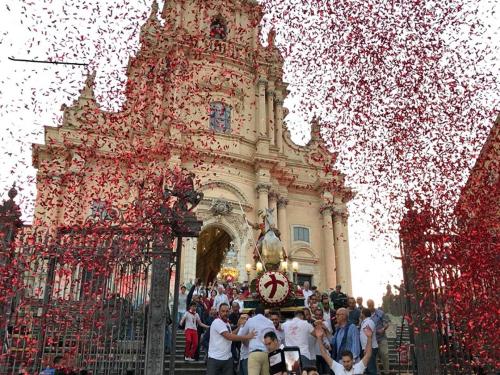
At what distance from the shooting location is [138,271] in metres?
9.12

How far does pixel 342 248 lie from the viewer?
114 feet

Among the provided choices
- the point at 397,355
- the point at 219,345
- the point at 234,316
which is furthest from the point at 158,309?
the point at 397,355

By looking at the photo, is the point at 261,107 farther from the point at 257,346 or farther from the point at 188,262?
the point at 257,346

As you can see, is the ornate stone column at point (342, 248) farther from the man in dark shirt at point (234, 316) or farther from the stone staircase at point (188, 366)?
the stone staircase at point (188, 366)

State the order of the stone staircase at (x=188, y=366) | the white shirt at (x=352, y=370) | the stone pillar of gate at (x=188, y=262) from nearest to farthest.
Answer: the white shirt at (x=352, y=370)
the stone staircase at (x=188, y=366)
the stone pillar of gate at (x=188, y=262)

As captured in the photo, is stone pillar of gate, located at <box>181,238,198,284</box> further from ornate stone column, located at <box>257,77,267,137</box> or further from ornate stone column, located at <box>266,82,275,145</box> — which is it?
ornate stone column, located at <box>266,82,275,145</box>

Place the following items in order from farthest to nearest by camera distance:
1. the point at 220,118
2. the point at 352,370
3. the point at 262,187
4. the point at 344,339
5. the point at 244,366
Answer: the point at 220,118 → the point at 262,187 → the point at 244,366 → the point at 344,339 → the point at 352,370

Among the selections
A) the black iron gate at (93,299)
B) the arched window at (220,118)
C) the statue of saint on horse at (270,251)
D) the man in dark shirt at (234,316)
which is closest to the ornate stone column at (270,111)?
the arched window at (220,118)

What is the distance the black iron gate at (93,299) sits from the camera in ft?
27.9

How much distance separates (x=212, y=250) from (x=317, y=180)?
9.75 m

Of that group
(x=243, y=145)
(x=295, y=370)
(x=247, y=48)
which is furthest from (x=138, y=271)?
(x=247, y=48)

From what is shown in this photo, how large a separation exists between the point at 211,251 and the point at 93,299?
27649 mm

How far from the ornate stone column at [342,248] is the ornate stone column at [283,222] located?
4.00 m

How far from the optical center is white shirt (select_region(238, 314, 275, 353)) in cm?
862
